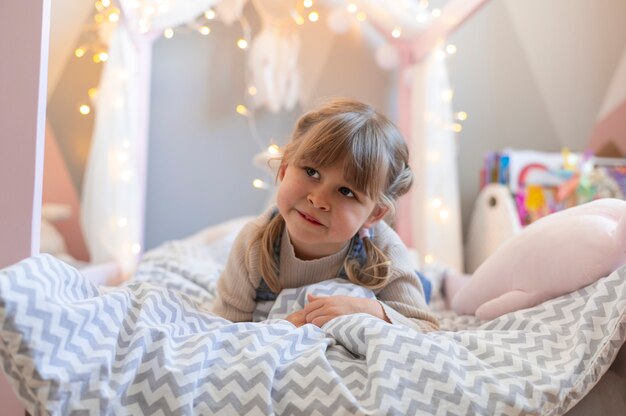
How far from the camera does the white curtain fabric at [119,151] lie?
6.52ft

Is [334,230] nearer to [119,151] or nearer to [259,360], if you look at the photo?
[259,360]

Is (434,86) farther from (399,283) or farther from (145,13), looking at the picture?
(399,283)

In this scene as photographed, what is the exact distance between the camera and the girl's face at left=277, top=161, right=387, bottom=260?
1036mm

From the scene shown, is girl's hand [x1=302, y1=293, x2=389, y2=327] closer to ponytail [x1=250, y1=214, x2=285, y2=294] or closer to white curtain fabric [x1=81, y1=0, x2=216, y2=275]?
ponytail [x1=250, y1=214, x2=285, y2=294]

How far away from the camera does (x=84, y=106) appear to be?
2.04 meters

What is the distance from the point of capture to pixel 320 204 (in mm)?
1033

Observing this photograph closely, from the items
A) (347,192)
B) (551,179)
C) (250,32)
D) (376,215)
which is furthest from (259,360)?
(250,32)

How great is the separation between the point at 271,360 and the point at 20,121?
45 cm

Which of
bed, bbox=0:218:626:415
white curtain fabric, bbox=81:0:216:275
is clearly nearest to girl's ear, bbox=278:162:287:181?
bed, bbox=0:218:626:415

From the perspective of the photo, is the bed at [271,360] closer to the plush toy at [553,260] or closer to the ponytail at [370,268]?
the plush toy at [553,260]

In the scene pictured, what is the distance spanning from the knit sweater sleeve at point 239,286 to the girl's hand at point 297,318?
0.44ft

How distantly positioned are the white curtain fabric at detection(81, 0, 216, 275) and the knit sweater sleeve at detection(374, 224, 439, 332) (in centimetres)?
105

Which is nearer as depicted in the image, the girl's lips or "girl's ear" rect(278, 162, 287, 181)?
the girl's lips

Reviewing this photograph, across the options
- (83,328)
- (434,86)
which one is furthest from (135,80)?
(83,328)
